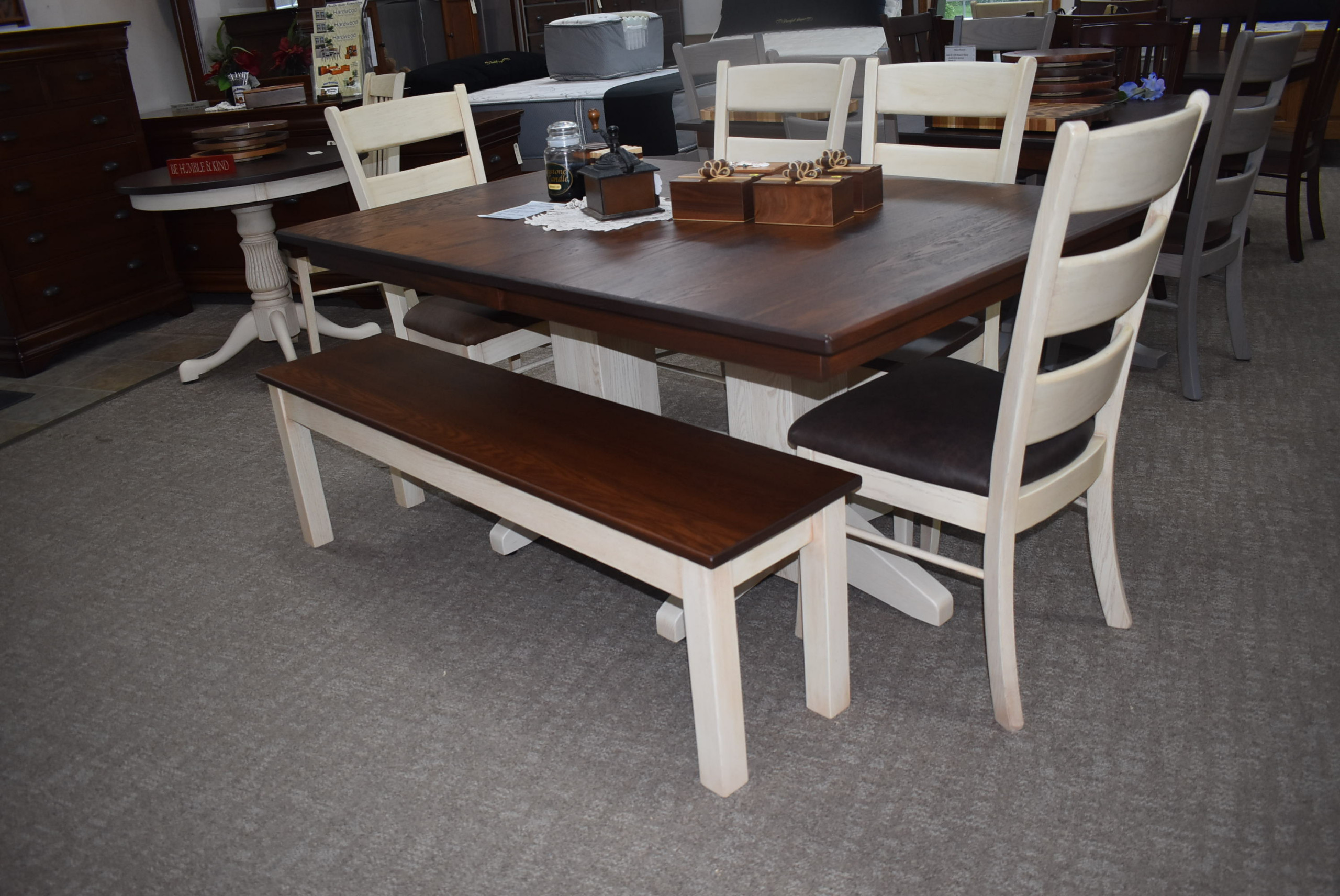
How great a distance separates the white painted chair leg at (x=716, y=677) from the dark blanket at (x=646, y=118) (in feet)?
13.4

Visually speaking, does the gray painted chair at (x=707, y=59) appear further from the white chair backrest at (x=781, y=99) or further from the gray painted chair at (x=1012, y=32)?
the white chair backrest at (x=781, y=99)

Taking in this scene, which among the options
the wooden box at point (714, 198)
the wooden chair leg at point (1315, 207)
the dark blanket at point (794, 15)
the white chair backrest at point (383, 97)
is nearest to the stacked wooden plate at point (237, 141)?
the white chair backrest at point (383, 97)

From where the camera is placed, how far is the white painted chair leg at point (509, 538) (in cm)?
232

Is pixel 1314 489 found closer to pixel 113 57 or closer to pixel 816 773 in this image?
pixel 816 773

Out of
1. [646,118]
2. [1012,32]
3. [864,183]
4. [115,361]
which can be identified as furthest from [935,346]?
[646,118]

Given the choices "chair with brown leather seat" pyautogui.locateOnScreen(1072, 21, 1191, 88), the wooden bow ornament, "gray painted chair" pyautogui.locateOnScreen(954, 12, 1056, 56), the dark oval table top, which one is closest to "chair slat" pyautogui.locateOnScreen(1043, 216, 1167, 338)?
the wooden bow ornament

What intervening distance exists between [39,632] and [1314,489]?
2.83 meters

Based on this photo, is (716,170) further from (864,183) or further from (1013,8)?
(1013,8)

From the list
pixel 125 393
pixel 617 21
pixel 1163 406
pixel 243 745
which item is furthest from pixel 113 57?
pixel 1163 406

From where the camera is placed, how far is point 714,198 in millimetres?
1996

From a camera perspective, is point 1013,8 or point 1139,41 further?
point 1013,8

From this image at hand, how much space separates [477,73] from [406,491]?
13.8ft

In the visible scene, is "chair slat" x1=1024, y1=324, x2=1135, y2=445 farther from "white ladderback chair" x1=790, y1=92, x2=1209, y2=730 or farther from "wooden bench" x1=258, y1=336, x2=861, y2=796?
"wooden bench" x1=258, y1=336, x2=861, y2=796

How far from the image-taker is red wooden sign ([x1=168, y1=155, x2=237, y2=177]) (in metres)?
3.40
